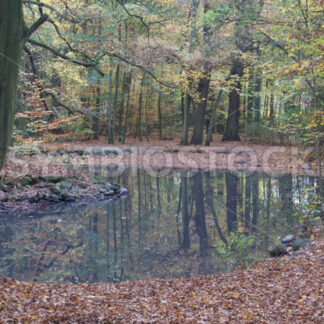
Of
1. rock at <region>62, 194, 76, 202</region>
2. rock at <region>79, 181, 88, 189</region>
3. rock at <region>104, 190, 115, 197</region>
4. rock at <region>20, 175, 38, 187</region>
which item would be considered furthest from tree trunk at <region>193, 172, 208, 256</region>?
rock at <region>20, 175, 38, 187</region>

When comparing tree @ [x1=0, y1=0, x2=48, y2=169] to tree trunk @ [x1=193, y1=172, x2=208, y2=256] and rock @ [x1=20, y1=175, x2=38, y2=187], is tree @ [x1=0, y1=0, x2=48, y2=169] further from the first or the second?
rock @ [x1=20, y1=175, x2=38, y2=187]

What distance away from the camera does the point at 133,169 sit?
52.9 feet

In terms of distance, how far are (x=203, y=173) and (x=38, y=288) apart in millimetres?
11114

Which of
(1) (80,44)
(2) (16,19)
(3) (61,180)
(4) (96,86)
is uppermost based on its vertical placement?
(4) (96,86)

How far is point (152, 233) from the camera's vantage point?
673cm

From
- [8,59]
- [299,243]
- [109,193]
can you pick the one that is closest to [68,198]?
[109,193]

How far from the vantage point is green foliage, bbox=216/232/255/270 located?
17.4 feet

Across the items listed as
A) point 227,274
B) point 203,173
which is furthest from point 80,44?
point 203,173

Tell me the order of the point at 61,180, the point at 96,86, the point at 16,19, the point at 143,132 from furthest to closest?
the point at 143,132, the point at 96,86, the point at 61,180, the point at 16,19

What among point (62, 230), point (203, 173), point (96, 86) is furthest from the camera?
point (96, 86)

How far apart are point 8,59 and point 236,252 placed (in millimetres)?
4497

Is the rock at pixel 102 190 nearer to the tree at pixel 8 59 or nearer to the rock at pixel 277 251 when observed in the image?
the rock at pixel 277 251

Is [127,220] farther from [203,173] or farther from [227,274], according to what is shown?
[203,173]

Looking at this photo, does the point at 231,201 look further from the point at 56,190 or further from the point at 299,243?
the point at 56,190
